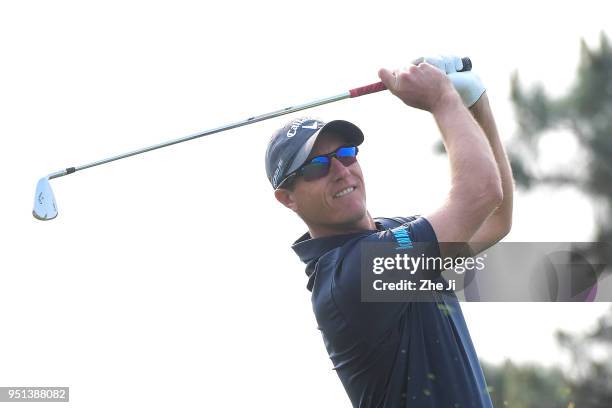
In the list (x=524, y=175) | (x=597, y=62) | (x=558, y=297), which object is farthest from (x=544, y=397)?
(x=597, y=62)

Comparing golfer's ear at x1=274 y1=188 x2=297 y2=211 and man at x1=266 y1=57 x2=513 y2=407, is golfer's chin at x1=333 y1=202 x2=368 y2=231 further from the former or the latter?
golfer's ear at x1=274 y1=188 x2=297 y2=211

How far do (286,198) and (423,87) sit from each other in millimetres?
856

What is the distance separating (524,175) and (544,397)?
7.25 feet

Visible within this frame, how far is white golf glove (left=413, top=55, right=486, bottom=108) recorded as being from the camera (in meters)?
3.54

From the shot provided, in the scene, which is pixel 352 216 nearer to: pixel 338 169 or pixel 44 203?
pixel 338 169

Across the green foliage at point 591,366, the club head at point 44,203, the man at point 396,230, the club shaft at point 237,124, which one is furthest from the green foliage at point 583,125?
the man at point 396,230

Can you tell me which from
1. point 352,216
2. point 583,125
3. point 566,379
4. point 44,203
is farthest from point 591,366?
point 352,216

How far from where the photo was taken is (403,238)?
3332 mm

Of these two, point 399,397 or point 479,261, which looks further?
point 479,261

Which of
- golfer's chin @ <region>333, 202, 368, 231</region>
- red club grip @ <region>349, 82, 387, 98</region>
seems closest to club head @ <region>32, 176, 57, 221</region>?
red club grip @ <region>349, 82, 387, 98</region>

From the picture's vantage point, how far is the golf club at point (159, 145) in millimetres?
3902

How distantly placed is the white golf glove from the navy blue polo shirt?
0.55 m

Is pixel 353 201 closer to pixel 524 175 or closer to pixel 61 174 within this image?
pixel 61 174

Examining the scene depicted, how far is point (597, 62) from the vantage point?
33.3ft
